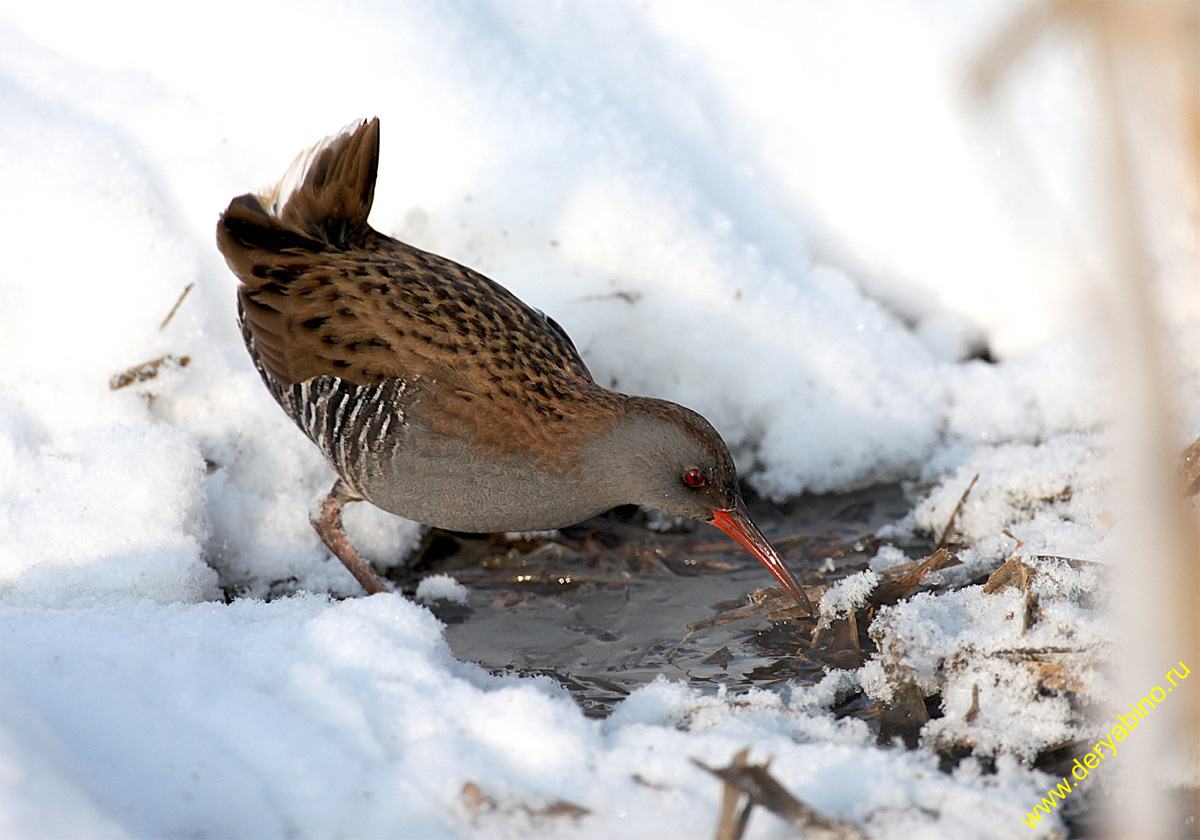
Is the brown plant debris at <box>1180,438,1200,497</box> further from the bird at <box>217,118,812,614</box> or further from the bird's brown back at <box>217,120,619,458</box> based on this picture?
the bird's brown back at <box>217,120,619,458</box>

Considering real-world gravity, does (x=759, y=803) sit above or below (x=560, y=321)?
below

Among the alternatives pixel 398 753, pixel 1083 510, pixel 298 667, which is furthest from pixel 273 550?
pixel 1083 510

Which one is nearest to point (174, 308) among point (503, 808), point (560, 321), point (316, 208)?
point (316, 208)

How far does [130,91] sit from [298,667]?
3060 millimetres

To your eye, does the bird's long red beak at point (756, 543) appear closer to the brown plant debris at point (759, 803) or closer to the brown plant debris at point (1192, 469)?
the brown plant debris at point (1192, 469)

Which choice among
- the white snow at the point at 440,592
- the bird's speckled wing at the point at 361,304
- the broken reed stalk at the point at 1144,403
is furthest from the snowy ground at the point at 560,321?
the broken reed stalk at the point at 1144,403

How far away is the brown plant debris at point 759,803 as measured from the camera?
174 cm

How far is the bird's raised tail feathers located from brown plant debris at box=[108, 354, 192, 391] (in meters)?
0.49

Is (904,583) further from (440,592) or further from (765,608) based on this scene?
(440,592)

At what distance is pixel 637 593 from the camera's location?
3.42 metres

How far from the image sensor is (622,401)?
326cm

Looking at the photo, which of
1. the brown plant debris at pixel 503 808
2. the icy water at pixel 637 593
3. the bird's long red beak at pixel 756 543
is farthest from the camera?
the bird's long red beak at pixel 756 543

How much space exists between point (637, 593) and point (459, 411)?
87 centimetres

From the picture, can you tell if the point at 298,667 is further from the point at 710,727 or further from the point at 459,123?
the point at 459,123
